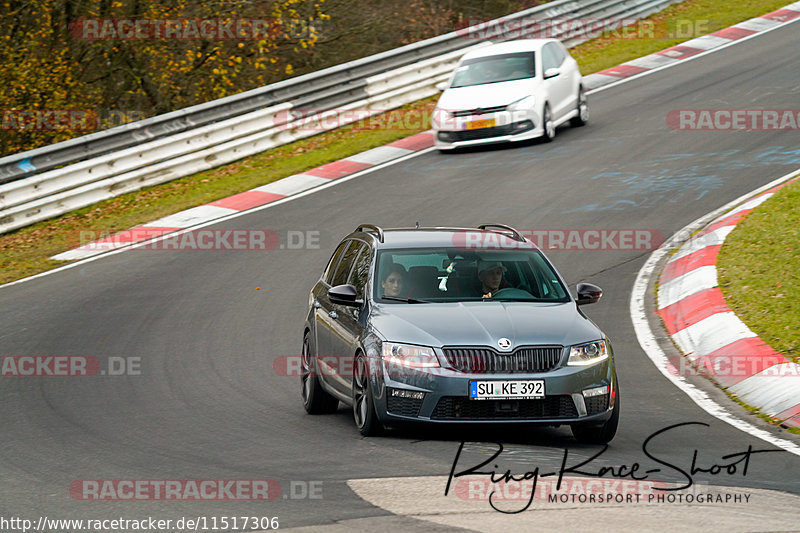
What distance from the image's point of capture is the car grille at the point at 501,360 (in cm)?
774

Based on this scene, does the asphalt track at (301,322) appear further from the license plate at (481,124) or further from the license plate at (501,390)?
the license plate at (481,124)

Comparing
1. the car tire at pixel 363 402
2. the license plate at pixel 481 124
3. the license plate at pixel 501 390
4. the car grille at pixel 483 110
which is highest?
the license plate at pixel 501 390

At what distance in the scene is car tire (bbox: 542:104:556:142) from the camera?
2055cm

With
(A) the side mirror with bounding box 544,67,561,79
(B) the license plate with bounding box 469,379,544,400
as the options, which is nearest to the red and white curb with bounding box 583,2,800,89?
(A) the side mirror with bounding box 544,67,561,79

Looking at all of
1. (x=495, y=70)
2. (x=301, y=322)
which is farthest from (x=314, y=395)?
(x=495, y=70)

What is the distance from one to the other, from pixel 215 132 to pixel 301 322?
9319 mm

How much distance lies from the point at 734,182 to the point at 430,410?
1067cm

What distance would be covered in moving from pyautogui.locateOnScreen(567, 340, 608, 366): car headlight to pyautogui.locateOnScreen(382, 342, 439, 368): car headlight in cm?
95

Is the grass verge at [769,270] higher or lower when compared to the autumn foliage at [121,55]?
lower

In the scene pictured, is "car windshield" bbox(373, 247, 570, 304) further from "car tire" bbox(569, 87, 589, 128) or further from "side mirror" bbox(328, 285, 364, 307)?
"car tire" bbox(569, 87, 589, 128)

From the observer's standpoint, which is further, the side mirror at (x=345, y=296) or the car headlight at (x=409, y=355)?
the side mirror at (x=345, y=296)

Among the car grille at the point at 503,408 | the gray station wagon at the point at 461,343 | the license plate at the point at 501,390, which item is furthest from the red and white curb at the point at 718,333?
the license plate at the point at 501,390

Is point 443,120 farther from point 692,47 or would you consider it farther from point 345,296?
point 345,296

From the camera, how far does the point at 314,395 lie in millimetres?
9406
